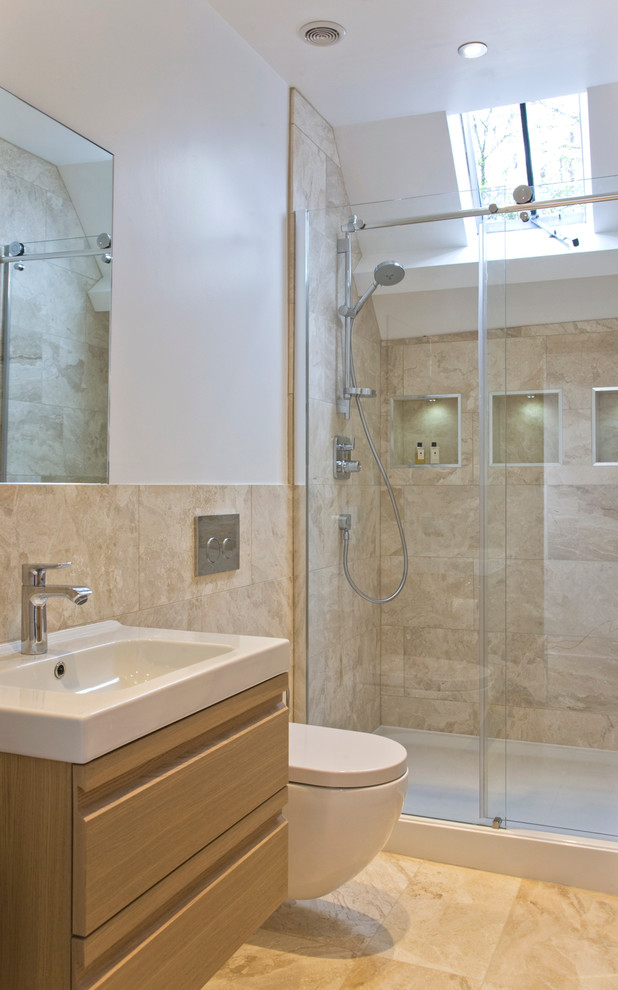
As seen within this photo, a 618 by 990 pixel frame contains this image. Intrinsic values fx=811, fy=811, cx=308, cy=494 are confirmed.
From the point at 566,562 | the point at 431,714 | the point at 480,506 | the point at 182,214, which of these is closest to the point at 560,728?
the point at 431,714

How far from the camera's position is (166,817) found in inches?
50.2

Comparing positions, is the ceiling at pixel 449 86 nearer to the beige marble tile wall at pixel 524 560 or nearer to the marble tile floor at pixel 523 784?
the beige marble tile wall at pixel 524 560

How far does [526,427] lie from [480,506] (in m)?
0.30

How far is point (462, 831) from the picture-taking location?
262 centimetres

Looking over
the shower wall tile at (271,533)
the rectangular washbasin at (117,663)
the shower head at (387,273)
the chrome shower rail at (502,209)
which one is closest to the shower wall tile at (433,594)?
the shower wall tile at (271,533)

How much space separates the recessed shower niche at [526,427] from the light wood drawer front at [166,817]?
4.64 feet

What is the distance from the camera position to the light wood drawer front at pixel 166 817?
1.11 metres

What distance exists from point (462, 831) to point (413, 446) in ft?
4.21

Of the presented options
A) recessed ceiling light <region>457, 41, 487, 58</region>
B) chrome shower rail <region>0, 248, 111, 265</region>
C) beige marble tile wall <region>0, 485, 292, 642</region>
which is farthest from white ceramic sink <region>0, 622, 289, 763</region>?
recessed ceiling light <region>457, 41, 487, 58</region>

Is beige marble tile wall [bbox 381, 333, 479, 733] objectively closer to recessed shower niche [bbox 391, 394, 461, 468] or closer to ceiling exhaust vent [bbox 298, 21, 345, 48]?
recessed shower niche [bbox 391, 394, 461, 468]

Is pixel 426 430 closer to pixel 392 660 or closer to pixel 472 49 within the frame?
pixel 392 660

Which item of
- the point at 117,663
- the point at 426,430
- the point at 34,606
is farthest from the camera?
the point at 426,430

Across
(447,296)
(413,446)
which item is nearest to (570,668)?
(413,446)

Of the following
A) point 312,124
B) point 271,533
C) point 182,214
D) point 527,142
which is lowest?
point 271,533
